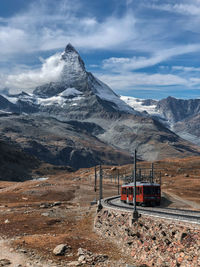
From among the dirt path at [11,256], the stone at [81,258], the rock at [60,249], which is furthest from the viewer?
the rock at [60,249]

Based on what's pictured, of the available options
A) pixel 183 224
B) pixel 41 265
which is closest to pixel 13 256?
pixel 41 265

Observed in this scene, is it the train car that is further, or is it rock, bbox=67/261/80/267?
the train car

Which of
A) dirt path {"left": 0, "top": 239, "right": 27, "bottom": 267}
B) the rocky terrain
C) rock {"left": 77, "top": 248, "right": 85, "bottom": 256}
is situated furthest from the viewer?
rock {"left": 77, "top": 248, "right": 85, "bottom": 256}

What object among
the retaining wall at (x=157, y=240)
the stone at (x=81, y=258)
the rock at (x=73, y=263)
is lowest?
the rock at (x=73, y=263)

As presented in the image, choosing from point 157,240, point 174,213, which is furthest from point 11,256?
point 174,213

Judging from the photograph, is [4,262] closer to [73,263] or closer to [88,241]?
[73,263]

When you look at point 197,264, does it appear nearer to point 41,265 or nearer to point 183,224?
point 183,224

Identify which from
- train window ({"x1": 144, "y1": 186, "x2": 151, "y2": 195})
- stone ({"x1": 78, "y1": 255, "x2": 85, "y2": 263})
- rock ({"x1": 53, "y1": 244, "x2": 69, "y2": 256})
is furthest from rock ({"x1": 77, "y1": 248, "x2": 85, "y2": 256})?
train window ({"x1": 144, "y1": 186, "x2": 151, "y2": 195})

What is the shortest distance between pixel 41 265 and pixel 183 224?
14.8 meters

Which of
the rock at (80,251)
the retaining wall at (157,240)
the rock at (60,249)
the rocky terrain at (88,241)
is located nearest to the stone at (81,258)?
the rocky terrain at (88,241)

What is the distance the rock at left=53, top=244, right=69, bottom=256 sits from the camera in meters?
37.8

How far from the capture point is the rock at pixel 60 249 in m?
37.8

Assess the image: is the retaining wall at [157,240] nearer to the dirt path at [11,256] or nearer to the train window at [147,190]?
the dirt path at [11,256]

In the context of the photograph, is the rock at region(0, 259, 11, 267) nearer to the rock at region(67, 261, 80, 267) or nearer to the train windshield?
the rock at region(67, 261, 80, 267)
